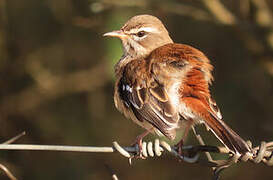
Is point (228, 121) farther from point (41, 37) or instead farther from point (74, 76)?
point (41, 37)

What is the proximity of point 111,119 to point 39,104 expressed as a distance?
0.90 m

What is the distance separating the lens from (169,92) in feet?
14.0

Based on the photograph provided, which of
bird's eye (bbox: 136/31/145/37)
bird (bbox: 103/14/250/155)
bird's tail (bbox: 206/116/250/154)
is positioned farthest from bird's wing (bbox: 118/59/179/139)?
bird's eye (bbox: 136/31/145/37)

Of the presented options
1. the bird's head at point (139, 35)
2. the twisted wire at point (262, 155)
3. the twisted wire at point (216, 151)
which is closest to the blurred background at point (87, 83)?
the bird's head at point (139, 35)

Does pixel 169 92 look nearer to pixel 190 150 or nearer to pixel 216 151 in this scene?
pixel 190 150

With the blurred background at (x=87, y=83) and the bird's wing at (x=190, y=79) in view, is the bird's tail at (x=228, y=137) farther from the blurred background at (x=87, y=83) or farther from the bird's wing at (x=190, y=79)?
the blurred background at (x=87, y=83)

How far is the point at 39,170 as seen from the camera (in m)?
6.83

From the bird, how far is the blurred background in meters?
1.95

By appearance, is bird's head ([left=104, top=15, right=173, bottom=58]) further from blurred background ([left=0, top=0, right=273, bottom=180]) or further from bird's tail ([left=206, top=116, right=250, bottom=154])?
bird's tail ([left=206, top=116, right=250, bottom=154])

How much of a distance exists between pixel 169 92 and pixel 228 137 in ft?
2.69

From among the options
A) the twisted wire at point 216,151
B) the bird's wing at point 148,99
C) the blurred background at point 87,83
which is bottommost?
the blurred background at point 87,83

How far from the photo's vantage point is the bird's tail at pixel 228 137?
3283 millimetres

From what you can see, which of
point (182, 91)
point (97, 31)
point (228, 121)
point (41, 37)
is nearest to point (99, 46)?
point (97, 31)

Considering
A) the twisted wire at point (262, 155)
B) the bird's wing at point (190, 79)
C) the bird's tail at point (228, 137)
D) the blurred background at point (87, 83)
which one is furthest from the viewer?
the blurred background at point (87, 83)
